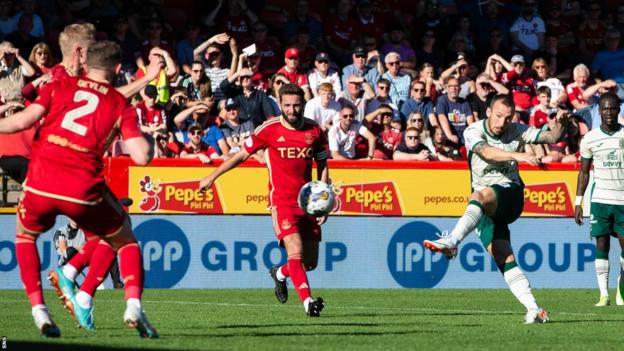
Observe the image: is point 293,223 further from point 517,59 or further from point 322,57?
point 517,59

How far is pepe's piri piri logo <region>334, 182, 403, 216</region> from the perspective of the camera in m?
19.7

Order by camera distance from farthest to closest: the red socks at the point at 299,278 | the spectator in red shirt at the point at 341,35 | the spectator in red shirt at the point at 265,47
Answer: the spectator in red shirt at the point at 341,35 < the spectator in red shirt at the point at 265,47 < the red socks at the point at 299,278

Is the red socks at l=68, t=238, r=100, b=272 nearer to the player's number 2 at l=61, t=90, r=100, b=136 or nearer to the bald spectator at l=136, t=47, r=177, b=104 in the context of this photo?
the player's number 2 at l=61, t=90, r=100, b=136

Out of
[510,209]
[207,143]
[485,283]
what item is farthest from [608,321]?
[207,143]

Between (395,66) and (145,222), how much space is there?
572 cm

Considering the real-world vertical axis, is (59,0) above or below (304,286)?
above

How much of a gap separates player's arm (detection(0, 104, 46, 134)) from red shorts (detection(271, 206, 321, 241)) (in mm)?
4484

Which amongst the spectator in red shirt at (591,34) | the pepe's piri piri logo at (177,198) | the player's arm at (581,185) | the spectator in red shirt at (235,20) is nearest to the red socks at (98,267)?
the player's arm at (581,185)

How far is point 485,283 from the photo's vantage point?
20109 millimetres

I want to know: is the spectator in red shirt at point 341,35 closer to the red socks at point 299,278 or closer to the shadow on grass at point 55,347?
the red socks at point 299,278

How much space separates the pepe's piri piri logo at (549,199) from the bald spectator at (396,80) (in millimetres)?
3089

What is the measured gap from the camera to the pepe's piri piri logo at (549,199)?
20.4m

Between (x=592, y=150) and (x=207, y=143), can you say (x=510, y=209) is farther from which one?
(x=207, y=143)

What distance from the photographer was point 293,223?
1300 cm
